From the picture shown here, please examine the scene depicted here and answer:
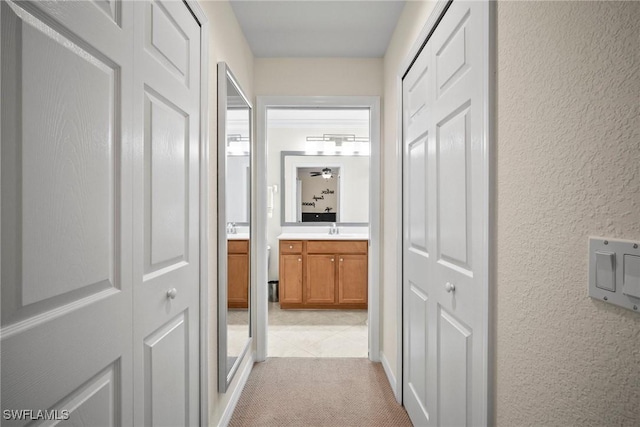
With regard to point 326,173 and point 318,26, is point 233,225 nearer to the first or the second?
point 318,26

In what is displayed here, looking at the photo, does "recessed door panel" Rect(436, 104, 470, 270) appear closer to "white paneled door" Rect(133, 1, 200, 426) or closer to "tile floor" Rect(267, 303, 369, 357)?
"white paneled door" Rect(133, 1, 200, 426)

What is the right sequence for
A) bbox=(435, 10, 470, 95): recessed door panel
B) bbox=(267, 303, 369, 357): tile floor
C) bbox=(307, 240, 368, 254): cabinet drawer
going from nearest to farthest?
bbox=(435, 10, 470, 95): recessed door panel, bbox=(267, 303, 369, 357): tile floor, bbox=(307, 240, 368, 254): cabinet drawer

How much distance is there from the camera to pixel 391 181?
2436mm

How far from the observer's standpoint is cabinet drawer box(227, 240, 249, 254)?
6.92 ft

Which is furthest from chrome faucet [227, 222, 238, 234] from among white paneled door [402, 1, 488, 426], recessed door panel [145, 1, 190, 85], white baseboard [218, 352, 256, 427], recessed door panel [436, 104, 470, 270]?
recessed door panel [436, 104, 470, 270]

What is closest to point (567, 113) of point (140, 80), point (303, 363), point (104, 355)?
point (140, 80)

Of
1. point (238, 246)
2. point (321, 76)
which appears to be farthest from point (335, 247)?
point (321, 76)

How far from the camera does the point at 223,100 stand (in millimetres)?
1832

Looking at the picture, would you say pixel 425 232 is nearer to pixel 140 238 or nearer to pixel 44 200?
pixel 140 238

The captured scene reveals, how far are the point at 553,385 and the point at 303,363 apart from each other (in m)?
2.20

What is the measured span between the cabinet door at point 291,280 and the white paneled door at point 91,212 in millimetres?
2755

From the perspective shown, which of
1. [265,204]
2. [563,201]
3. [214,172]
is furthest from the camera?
[265,204]

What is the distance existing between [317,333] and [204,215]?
227 centimetres

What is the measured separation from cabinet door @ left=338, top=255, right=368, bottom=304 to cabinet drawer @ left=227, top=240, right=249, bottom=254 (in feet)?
5.97
